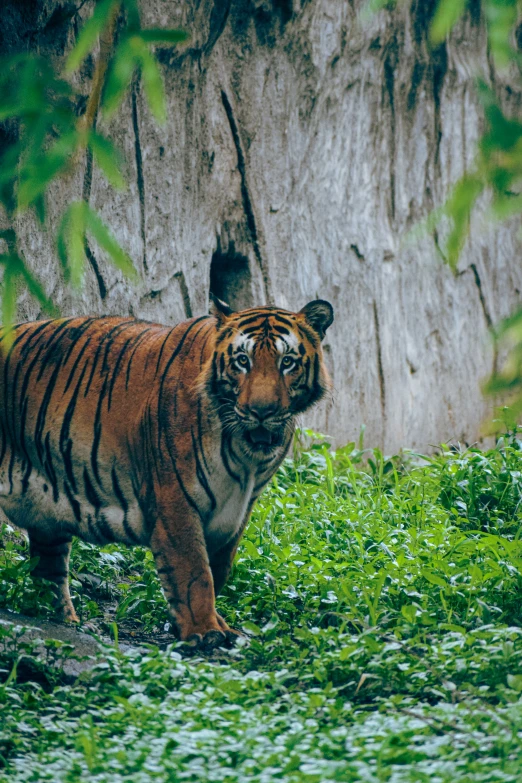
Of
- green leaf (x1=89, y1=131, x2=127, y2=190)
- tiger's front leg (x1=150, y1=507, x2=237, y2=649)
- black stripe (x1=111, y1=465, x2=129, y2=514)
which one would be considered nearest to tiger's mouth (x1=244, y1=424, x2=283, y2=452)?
tiger's front leg (x1=150, y1=507, x2=237, y2=649)

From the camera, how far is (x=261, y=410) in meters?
3.67

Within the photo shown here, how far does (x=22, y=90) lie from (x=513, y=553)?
2912 millimetres

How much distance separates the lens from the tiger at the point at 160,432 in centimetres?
379

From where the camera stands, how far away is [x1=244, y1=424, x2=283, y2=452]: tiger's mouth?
3745 millimetres

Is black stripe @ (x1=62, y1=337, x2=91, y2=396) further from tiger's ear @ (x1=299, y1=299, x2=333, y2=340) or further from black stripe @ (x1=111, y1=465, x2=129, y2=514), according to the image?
tiger's ear @ (x1=299, y1=299, x2=333, y2=340)

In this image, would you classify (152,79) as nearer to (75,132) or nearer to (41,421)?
(75,132)

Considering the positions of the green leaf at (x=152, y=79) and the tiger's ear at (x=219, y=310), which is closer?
the green leaf at (x=152, y=79)

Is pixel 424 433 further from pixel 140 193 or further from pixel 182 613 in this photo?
pixel 182 613

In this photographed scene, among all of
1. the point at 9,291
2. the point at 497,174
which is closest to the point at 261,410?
the point at 9,291

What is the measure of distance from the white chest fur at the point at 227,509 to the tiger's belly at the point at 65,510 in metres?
0.29

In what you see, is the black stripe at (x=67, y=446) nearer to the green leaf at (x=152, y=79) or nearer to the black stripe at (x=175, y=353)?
the black stripe at (x=175, y=353)

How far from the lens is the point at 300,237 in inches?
263

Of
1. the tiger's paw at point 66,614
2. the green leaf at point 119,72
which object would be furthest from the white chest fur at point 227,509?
the green leaf at point 119,72

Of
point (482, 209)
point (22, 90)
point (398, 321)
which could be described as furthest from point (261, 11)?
point (22, 90)
